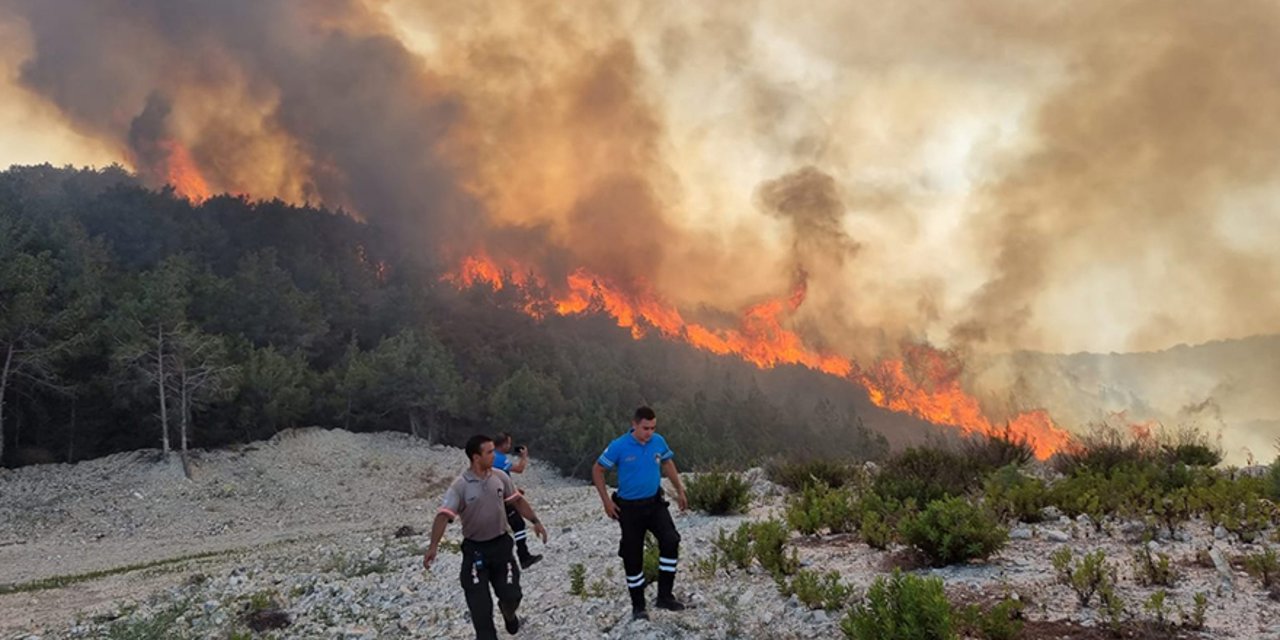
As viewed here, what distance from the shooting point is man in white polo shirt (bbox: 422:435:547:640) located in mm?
7527

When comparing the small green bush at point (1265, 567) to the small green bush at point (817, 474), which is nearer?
the small green bush at point (1265, 567)

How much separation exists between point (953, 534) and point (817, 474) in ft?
31.5

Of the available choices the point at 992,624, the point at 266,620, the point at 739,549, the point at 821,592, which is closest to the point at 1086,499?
the point at 739,549

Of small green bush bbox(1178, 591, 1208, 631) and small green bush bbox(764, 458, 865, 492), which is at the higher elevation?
small green bush bbox(764, 458, 865, 492)

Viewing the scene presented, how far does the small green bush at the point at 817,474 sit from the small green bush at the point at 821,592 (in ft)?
27.6

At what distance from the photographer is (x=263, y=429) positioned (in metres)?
43.2

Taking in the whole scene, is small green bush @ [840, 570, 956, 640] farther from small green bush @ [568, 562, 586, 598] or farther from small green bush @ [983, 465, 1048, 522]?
small green bush @ [983, 465, 1048, 522]

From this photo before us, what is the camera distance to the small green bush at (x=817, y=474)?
16.5 meters

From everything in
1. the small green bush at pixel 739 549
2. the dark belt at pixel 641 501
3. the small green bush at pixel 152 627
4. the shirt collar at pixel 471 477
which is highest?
the shirt collar at pixel 471 477

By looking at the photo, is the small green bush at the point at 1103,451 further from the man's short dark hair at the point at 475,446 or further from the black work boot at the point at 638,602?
the man's short dark hair at the point at 475,446

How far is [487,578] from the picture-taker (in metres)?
7.70

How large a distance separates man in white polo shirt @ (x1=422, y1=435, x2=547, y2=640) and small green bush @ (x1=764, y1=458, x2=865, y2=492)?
9.42 meters

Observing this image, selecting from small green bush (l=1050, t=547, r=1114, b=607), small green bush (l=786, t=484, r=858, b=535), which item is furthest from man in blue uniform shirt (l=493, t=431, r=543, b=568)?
small green bush (l=1050, t=547, r=1114, b=607)

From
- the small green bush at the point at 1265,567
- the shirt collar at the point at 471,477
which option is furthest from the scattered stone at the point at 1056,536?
the shirt collar at the point at 471,477
